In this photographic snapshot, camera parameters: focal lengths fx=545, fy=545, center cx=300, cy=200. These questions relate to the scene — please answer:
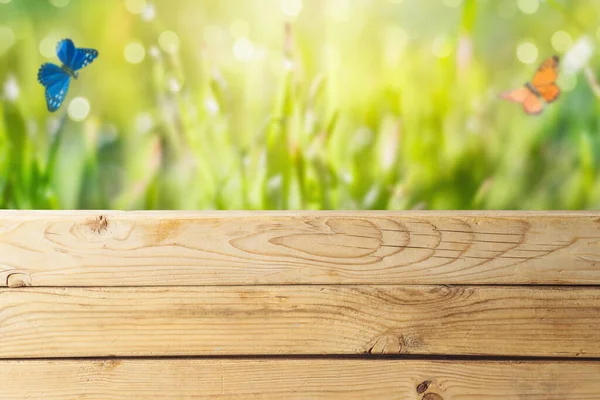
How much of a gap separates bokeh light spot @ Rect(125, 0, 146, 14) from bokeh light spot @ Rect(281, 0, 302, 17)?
24 cm

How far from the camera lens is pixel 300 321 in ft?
2.81

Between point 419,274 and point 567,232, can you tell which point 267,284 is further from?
point 567,232

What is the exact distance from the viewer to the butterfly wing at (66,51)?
909 mm

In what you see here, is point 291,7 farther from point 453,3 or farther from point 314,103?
point 453,3

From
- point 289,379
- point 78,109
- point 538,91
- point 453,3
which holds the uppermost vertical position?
point 453,3

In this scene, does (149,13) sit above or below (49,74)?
above

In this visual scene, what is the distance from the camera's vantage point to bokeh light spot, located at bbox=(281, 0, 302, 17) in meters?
0.92

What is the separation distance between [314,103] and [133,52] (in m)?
0.32

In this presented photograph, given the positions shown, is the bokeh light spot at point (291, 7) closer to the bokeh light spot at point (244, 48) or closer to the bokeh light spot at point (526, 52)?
the bokeh light spot at point (244, 48)

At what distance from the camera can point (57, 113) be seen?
92 cm

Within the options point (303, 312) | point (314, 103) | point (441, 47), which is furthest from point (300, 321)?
point (441, 47)

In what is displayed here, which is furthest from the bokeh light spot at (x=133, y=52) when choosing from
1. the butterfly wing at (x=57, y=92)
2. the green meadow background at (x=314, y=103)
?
the butterfly wing at (x=57, y=92)

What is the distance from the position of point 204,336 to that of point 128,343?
12cm

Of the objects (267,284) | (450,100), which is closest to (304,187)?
(267,284)
